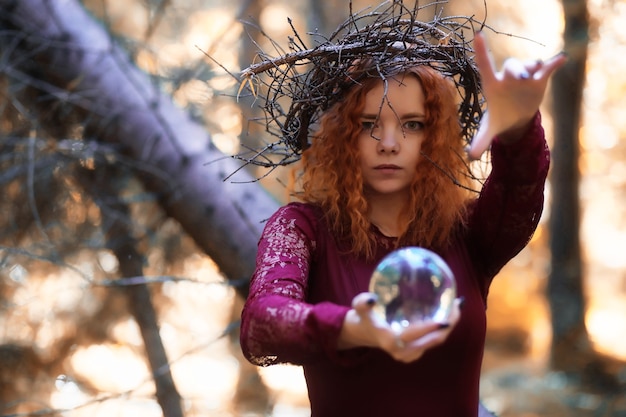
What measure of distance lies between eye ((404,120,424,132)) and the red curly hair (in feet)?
0.04

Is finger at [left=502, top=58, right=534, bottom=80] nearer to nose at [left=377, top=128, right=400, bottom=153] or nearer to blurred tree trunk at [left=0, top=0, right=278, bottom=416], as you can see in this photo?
nose at [left=377, top=128, right=400, bottom=153]

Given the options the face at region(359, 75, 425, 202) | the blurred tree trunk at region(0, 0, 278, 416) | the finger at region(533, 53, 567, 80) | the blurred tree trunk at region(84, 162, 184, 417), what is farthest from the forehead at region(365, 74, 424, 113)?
the blurred tree trunk at region(84, 162, 184, 417)

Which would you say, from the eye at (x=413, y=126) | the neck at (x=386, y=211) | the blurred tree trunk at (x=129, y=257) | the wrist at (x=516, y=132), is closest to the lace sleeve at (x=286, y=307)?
the neck at (x=386, y=211)

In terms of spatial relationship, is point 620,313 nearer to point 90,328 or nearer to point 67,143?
point 90,328

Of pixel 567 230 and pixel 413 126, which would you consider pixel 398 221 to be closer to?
pixel 413 126

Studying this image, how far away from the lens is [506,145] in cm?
108

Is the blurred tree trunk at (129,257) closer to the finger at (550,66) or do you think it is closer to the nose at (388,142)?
the nose at (388,142)

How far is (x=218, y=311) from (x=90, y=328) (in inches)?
55.1

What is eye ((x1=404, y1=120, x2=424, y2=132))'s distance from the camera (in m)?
1.20

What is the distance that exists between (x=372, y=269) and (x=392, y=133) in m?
0.24

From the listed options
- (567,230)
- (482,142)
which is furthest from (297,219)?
(567,230)

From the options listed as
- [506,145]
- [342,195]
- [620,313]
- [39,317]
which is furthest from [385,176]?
[620,313]

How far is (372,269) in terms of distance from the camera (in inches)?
46.4

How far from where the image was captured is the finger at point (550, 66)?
0.92m
